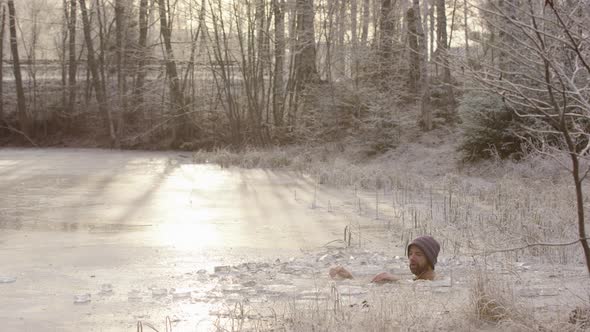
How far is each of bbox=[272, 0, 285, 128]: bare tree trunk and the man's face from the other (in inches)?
656

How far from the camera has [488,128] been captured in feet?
53.6

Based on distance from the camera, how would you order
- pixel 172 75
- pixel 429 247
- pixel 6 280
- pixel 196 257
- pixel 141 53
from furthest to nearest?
1. pixel 141 53
2. pixel 172 75
3. pixel 196 257
4. pixel 6 280
5. pixel 429 247

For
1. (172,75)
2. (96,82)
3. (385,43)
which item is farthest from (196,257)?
(96,82)

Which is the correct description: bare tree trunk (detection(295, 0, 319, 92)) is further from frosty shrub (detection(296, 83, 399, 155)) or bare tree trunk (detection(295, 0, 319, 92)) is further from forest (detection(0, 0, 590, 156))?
frosty shrub (detection(296, 83, 399, 155))

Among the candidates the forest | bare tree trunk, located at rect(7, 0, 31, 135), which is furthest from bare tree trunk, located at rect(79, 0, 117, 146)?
bare tree trunk, located at rect(7, 0, 31, 135)

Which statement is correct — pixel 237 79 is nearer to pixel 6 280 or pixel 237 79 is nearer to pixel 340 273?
pixel 6 280

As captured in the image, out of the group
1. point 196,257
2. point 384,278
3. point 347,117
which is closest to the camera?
point 384,278

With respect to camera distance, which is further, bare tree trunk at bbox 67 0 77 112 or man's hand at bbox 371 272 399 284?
bare tree trunk at bbox 67 0 77 112

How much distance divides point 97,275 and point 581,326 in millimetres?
4547

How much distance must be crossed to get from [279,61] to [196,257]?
53.4 feet

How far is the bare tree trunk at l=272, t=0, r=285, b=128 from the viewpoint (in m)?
23.9

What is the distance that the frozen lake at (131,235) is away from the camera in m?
6.65

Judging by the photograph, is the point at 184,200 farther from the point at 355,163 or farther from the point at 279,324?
the point at 279,324

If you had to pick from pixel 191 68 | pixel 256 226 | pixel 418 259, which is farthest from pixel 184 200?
pixel 191 68
